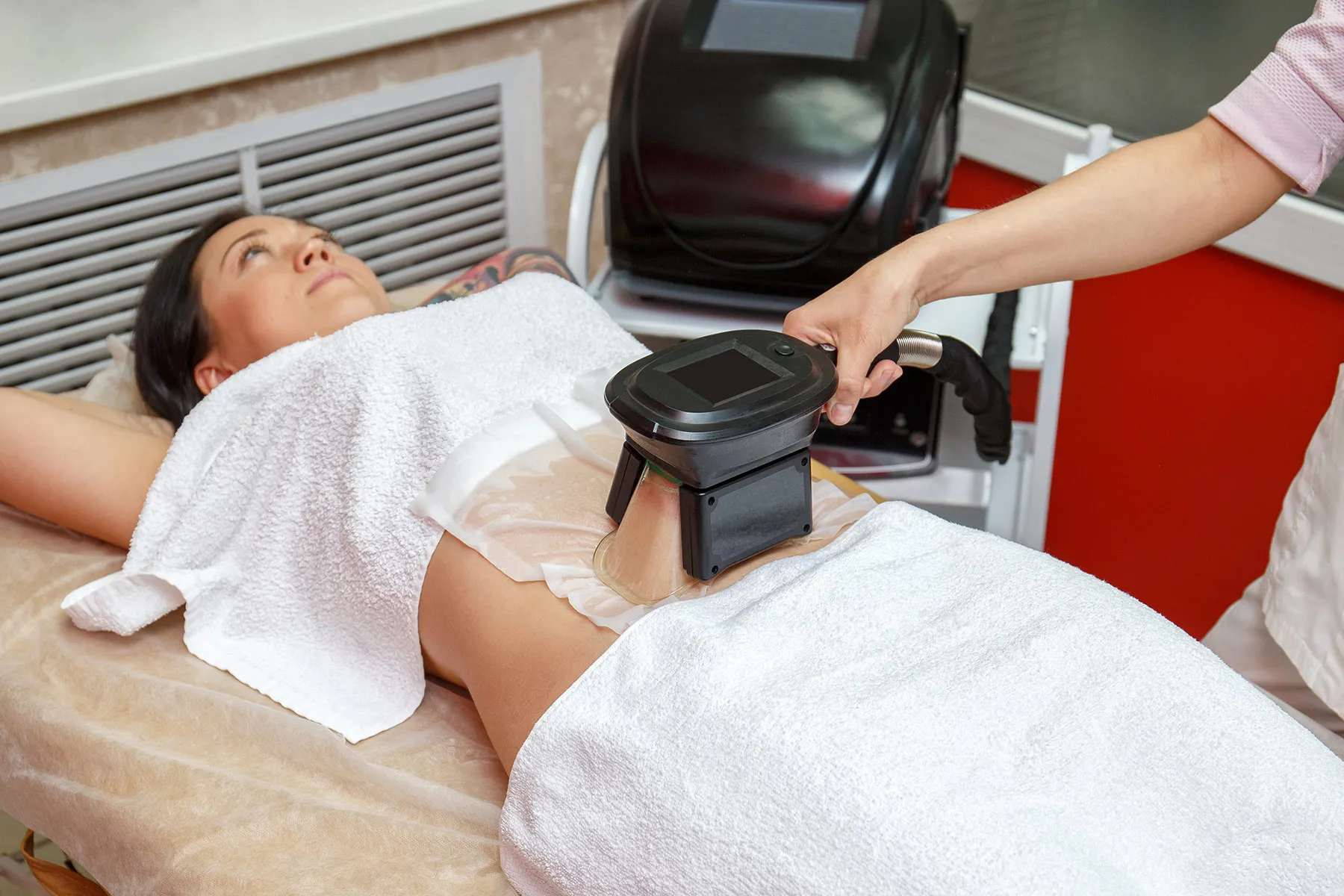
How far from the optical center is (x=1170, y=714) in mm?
911

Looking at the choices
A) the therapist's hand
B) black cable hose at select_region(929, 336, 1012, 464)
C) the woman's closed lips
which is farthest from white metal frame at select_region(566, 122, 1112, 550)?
A: the therapist's hand

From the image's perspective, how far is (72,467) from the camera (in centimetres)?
141

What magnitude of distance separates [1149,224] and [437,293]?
954 mm

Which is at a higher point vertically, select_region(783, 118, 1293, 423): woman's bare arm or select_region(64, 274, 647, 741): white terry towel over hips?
select_region(783, 118, 1293, 423): woman's bare arm

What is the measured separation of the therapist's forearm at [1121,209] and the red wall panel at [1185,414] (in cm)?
80

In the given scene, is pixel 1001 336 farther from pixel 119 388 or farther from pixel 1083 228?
pixel 119 388

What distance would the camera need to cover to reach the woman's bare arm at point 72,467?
1397 mm

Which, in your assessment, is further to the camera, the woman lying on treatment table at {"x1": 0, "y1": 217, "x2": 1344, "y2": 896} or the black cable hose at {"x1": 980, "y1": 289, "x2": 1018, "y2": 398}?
the black cable hose at {"x1": 980, "y1": 289, "x2": 1018, "y2": 398}

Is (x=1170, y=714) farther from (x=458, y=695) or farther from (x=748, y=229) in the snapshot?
(x=748, y=229)

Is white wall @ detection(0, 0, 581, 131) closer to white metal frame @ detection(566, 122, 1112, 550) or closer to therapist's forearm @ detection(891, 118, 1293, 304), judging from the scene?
white metal frame @ detection(566, 122, 1112, 550)

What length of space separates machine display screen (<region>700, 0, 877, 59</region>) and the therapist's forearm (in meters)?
0.51

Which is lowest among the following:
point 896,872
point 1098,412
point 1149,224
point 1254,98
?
point 1098,412

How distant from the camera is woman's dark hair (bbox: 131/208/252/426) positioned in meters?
1.57

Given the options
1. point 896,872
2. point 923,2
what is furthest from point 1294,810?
point 923,2
